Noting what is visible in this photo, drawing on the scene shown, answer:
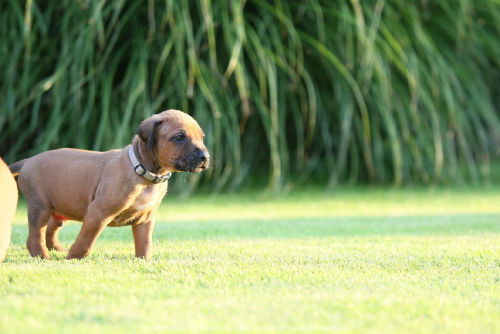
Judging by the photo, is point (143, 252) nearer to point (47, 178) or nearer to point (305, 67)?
point (47, 178)

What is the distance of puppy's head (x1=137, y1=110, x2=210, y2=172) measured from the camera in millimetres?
2070

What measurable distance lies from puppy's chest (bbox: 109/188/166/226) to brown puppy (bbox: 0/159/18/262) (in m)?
0.40

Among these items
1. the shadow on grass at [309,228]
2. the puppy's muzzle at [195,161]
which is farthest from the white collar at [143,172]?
the shadow on grass at [309,228]

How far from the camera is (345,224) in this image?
3.12 m

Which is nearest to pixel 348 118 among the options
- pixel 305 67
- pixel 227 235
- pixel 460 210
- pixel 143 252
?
pixel 305 67

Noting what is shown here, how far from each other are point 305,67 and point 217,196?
1.29 m

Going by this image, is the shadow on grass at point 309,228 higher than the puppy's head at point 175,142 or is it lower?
lower

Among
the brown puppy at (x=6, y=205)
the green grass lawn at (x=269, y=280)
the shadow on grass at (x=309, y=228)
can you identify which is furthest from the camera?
the shadow on grass at (x=309, y=228)

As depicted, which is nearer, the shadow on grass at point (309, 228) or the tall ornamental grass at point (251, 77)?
the shadow on grass at point (309, 228)

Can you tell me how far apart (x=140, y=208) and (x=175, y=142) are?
26 cm

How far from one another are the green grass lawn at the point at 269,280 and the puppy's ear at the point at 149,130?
0.41m

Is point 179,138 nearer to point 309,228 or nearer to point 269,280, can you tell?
point 269,280

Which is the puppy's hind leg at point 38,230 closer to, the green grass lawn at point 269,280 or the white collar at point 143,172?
the green grass lawn at point 269,280

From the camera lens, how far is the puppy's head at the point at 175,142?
207 cm
